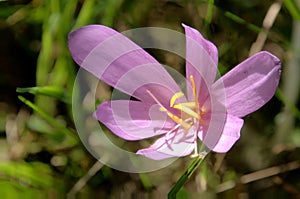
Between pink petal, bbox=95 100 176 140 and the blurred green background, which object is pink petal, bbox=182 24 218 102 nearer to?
pink petal, bbox=95 100 176 140

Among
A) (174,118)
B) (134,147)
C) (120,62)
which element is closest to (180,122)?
(174,118)

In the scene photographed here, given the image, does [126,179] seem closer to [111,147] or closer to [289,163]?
[111,147]

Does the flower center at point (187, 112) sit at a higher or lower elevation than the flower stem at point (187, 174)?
higher

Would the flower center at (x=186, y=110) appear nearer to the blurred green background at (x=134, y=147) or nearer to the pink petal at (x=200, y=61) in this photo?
the pink petal at (x=200, y=61)

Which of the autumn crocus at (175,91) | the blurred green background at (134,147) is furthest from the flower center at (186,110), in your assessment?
the blurred green background at (134,147)

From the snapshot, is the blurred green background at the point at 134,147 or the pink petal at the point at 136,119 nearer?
the pink petal at the point at 136,119

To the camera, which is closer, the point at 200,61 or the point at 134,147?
the point at 200,61

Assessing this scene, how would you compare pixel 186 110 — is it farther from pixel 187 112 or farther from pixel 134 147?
pixel 134 147
